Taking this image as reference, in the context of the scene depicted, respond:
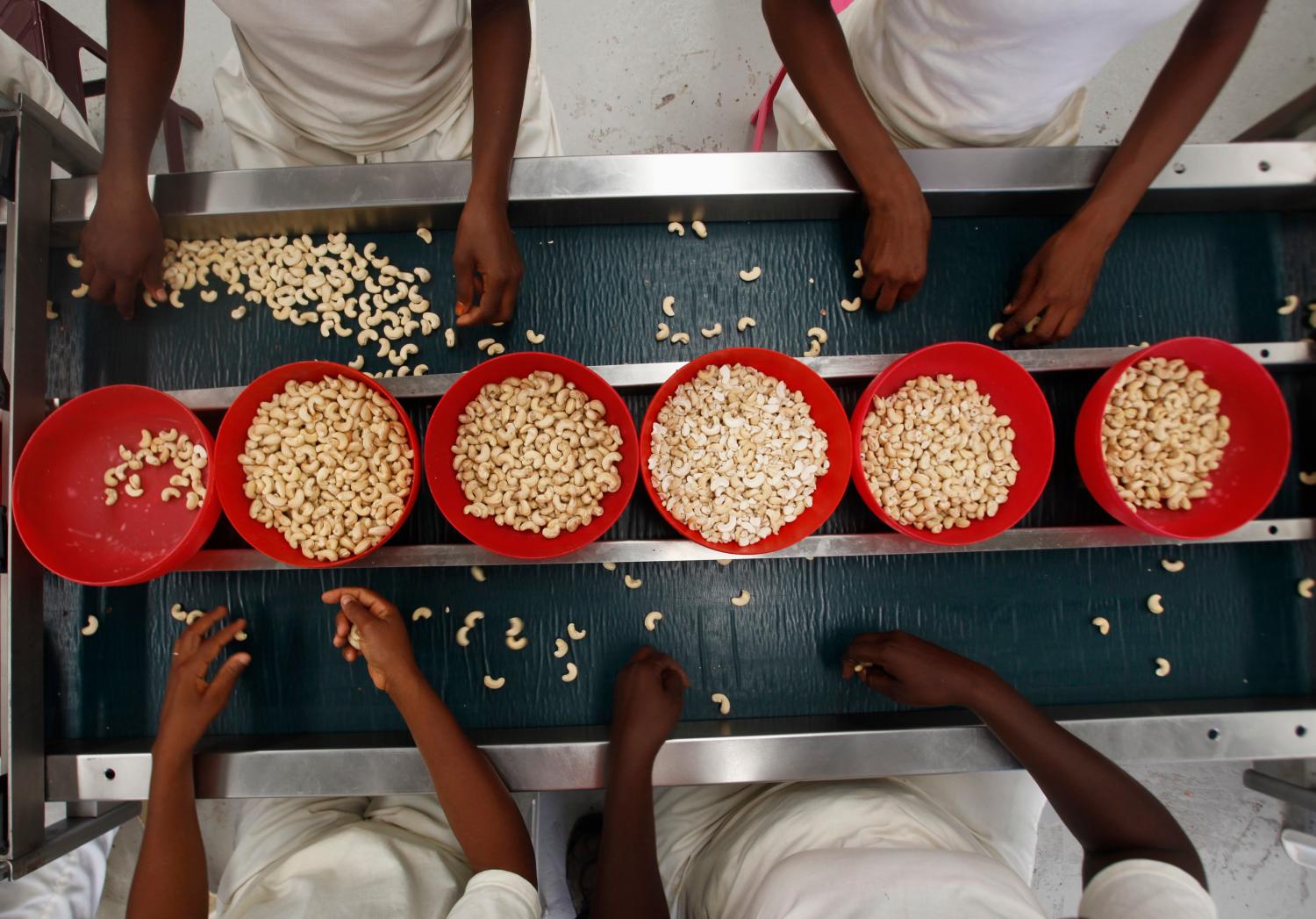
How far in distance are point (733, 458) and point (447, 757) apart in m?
0.54

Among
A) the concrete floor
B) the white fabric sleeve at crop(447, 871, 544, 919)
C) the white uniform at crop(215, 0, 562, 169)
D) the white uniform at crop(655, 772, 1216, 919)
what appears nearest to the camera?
the white uniform at crop(655, 772, 1216, 919)

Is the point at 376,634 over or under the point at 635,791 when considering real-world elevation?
over

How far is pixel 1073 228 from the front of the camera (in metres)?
0.90

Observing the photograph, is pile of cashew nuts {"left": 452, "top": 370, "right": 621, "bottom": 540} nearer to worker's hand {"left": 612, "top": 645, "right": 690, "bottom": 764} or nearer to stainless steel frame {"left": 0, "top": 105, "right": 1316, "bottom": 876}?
stainless steel frame {"left": 0, "top": 105, "right": 1316, "bottom": 876}

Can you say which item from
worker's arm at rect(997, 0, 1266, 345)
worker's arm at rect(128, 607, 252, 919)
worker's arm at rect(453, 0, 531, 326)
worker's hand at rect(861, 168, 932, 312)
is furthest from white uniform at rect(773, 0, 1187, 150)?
worker's arm at rect(128, 607, 252, 919)

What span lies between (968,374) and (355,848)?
110 centimetres

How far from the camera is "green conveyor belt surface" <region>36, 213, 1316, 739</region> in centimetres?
96

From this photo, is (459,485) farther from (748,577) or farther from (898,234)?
(898,234)

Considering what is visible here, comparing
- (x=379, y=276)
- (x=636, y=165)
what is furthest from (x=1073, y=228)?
(x=379, y=276)

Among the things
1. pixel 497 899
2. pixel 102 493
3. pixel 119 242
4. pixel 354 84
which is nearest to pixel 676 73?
pixel 354 84

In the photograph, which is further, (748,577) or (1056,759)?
(748,577)

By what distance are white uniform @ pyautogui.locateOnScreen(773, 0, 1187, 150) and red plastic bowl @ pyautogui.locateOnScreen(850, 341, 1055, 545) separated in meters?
0.41

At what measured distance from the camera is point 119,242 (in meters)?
0.91

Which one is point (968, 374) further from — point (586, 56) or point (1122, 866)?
point (586, 56)
